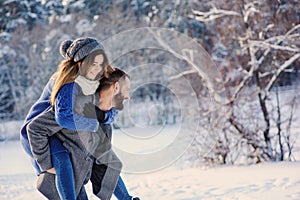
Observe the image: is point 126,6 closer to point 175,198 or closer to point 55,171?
point 175,198

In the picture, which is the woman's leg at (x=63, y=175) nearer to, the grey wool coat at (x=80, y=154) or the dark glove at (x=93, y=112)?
the grey wool coat at (x=80, y=154)

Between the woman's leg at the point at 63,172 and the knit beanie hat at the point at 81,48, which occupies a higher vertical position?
the knit beanie hat at the point at 81,48

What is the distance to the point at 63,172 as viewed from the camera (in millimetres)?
1839

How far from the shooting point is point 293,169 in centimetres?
418

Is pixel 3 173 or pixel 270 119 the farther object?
pixel 3 173

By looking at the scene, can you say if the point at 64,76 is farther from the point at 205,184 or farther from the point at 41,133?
the point at 205,184

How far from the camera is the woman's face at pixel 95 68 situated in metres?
1.84

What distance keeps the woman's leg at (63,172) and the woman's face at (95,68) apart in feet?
1.10

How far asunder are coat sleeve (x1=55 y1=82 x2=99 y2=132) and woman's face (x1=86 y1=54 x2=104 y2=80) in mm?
107

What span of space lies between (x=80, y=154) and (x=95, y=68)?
394 millimetres

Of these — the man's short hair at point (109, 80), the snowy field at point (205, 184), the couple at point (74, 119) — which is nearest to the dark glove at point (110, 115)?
the couple at point (74, 119)

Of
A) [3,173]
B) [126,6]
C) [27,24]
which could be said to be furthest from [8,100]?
[3,173]

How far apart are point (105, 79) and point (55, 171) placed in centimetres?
46

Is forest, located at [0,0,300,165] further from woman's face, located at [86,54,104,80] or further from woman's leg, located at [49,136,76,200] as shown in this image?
woman's leg, located at [49,136,76,200]
